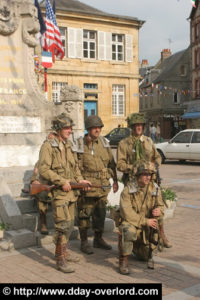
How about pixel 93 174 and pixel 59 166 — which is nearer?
pixel 59 166

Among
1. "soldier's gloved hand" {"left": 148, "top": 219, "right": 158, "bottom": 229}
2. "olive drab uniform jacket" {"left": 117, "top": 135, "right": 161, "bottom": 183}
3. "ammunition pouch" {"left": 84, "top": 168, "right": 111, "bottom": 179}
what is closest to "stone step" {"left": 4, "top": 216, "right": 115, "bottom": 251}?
"ammunition pouch" {"left": 84, "top": 168, "right": 111, "bottom": 179}

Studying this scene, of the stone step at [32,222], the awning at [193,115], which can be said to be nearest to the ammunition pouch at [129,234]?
the stone step at [32,222]

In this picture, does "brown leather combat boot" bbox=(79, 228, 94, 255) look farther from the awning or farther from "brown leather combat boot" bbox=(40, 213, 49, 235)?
the awning

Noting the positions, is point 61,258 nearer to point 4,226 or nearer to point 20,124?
point 4,226

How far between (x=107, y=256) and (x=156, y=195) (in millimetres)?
1163

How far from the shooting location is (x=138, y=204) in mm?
4910

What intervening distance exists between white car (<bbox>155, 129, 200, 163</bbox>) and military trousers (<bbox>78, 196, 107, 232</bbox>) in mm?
11556

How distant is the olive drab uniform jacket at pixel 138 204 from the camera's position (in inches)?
188

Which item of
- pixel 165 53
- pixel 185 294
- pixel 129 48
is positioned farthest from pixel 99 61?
pixel 185 294

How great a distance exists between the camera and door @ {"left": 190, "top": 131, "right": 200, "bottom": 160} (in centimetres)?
1653

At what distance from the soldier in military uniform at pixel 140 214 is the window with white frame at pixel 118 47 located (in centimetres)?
2770

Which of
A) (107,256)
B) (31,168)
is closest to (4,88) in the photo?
(31,168)

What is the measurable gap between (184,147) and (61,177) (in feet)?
41.8

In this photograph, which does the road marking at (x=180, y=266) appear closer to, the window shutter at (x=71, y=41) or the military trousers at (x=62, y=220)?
the military trousers at (x=62, y=220)
